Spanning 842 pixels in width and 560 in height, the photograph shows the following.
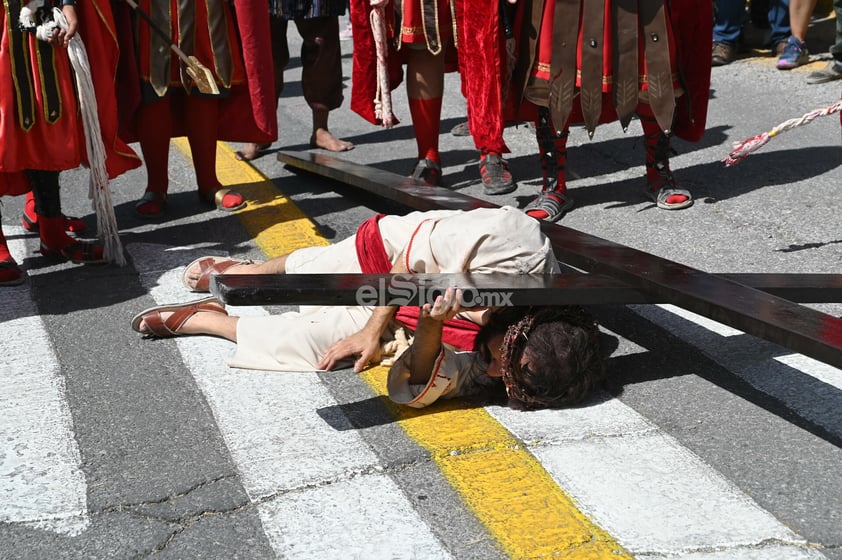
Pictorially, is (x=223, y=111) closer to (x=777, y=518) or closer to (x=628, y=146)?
(x=628, y=146)

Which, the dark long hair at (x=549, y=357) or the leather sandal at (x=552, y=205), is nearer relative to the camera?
the dark long hair at (x=549, y=357)

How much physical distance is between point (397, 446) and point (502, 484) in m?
0.35

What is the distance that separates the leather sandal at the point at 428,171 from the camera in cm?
562

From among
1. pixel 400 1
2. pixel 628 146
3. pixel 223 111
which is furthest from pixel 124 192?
pixel 628 146

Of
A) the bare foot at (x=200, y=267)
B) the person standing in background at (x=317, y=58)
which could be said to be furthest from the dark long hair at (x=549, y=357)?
the person standing in background at (x=317, y=58)

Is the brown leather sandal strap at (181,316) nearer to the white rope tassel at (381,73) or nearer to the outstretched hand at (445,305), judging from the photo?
the outstretched hand at (445,305)

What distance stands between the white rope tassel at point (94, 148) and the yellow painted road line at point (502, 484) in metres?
1.63

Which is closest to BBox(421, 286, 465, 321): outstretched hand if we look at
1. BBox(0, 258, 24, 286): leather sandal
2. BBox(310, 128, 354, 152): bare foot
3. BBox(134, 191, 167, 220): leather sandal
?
BBox(0, 258, 24, 286): leather sandal

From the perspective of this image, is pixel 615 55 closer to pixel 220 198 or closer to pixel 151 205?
pixel 220 198

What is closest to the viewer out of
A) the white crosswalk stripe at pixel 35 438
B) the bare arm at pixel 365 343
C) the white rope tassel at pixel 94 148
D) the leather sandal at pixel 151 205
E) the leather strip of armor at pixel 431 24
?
the white crosswalk stripe at pixel 35 438

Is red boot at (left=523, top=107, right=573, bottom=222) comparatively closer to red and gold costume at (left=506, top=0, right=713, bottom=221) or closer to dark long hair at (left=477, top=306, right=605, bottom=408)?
red and gold costume at (left=506, top=0, right=713, bottom=221)

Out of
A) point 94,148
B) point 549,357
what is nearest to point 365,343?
point 549,357

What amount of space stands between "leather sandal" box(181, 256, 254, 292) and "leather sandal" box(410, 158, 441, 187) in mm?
1655

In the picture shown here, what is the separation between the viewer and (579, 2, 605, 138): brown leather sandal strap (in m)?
4.75
